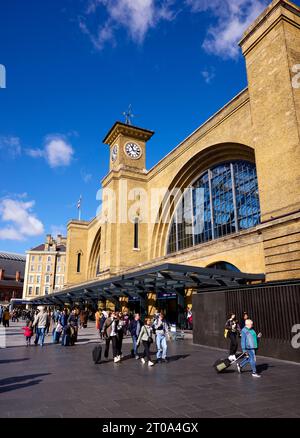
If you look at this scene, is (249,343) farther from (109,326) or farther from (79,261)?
(79,261)

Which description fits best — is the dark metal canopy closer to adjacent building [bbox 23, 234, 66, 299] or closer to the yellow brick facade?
the yellow brick facade

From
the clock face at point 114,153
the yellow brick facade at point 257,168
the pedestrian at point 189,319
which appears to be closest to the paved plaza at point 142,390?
the yellow brick facade at point 257,168

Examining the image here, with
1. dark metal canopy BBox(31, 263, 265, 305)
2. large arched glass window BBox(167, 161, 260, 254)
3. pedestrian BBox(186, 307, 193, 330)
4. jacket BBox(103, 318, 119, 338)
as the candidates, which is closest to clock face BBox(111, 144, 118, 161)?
large arched glass window BBox(167, 161, 260, 254)

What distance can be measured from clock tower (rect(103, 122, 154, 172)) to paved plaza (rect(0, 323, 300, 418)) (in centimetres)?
2766

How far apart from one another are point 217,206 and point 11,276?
9009 centimetres

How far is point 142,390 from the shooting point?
6.77m

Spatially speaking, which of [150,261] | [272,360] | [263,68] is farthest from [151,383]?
[150,261]

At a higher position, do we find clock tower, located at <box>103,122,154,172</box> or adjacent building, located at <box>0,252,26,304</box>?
clock tower, located at <box>103,122,154,172</box>

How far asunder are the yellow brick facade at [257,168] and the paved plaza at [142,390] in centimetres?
648

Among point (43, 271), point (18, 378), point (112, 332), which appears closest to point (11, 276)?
point (43, 271)

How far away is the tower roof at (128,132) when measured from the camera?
3700 cm

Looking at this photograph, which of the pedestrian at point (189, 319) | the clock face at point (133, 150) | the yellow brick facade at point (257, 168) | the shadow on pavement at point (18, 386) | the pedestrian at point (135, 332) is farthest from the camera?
the clock face at point (133, 150)

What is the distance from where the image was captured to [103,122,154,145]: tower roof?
37000mm

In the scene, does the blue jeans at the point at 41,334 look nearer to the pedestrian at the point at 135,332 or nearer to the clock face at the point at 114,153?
the pedestrian at the point at 135,332
